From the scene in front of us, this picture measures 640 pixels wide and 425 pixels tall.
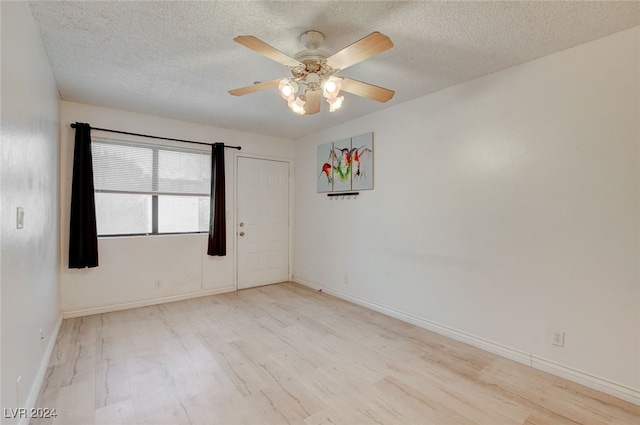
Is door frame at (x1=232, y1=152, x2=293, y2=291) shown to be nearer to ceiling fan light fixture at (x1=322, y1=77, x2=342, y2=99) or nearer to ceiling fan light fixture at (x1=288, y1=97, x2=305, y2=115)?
ceiling fan light fixture at (x1=288, y1=97, x2=305, y2=115)

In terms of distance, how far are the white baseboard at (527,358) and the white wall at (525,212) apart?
11 millimetres

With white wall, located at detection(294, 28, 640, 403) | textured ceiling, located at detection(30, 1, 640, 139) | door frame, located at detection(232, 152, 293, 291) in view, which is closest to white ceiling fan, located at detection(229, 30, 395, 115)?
textured ceiling, located at detection(30, 1, 640, 139)

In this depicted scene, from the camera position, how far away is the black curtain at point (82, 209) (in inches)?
133

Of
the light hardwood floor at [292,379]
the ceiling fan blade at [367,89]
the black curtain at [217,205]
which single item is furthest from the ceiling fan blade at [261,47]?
the black curtain at [217,205]

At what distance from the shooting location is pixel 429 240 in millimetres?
3209

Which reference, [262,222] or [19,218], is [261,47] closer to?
[19,218]

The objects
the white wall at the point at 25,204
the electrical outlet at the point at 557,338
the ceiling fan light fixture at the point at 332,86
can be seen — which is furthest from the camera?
the electrical outlet at the point at 557,338

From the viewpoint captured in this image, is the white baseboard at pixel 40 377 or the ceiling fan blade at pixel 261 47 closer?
the ceiling fan blade at pixel 261 47

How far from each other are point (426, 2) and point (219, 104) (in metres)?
2.50

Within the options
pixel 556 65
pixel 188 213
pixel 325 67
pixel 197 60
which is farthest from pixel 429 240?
pixel 188 213

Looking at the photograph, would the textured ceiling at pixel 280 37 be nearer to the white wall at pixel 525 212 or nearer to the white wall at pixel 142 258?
the white wall at pixel 525 212

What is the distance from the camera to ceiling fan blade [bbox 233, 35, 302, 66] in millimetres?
1639

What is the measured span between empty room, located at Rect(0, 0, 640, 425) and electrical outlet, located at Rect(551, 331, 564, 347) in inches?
0.5

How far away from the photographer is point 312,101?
229cm
